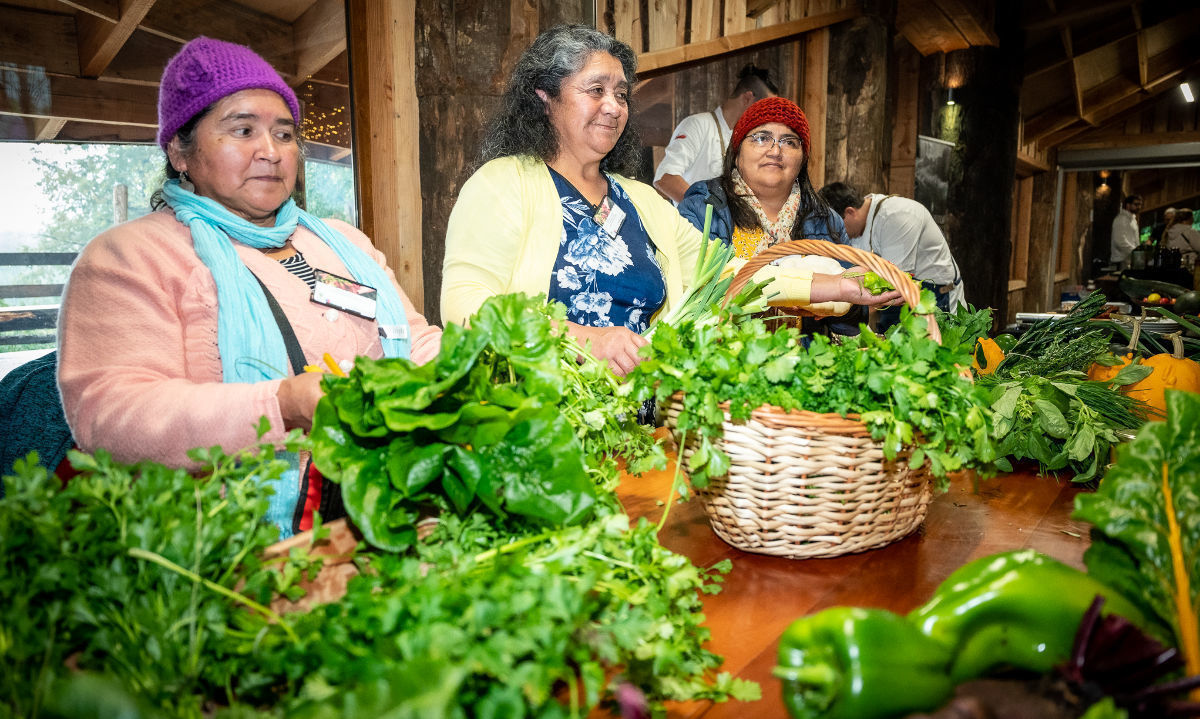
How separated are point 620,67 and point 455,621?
1.78m

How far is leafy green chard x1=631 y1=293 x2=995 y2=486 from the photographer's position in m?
1.01

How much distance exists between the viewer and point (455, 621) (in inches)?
23.3

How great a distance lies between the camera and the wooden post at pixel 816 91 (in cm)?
522

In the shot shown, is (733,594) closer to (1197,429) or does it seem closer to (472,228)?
(1197,429)

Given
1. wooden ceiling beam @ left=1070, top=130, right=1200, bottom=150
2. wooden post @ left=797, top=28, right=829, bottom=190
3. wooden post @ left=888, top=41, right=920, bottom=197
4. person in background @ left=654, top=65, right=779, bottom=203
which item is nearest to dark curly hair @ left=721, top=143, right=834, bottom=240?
person in background @ left=654, top=65, right=779, bottom=203

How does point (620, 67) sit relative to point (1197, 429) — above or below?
above

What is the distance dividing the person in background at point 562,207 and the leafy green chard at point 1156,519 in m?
1.10

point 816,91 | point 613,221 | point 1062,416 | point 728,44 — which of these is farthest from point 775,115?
point 816,91

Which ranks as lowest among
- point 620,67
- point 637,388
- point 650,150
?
point 637,388

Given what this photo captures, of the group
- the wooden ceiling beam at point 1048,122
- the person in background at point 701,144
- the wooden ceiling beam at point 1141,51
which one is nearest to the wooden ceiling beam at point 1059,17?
the wooden ceiling beam at point 1141,51

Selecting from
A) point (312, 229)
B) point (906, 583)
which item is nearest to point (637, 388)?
point (906, 583)

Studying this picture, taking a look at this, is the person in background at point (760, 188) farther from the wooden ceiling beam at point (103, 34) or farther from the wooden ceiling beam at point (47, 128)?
the wooden ceiling beam at point (47, 128)

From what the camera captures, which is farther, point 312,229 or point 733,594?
point 312,229

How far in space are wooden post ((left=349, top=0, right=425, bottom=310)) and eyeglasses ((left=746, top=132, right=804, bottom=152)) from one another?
128 centimetres
